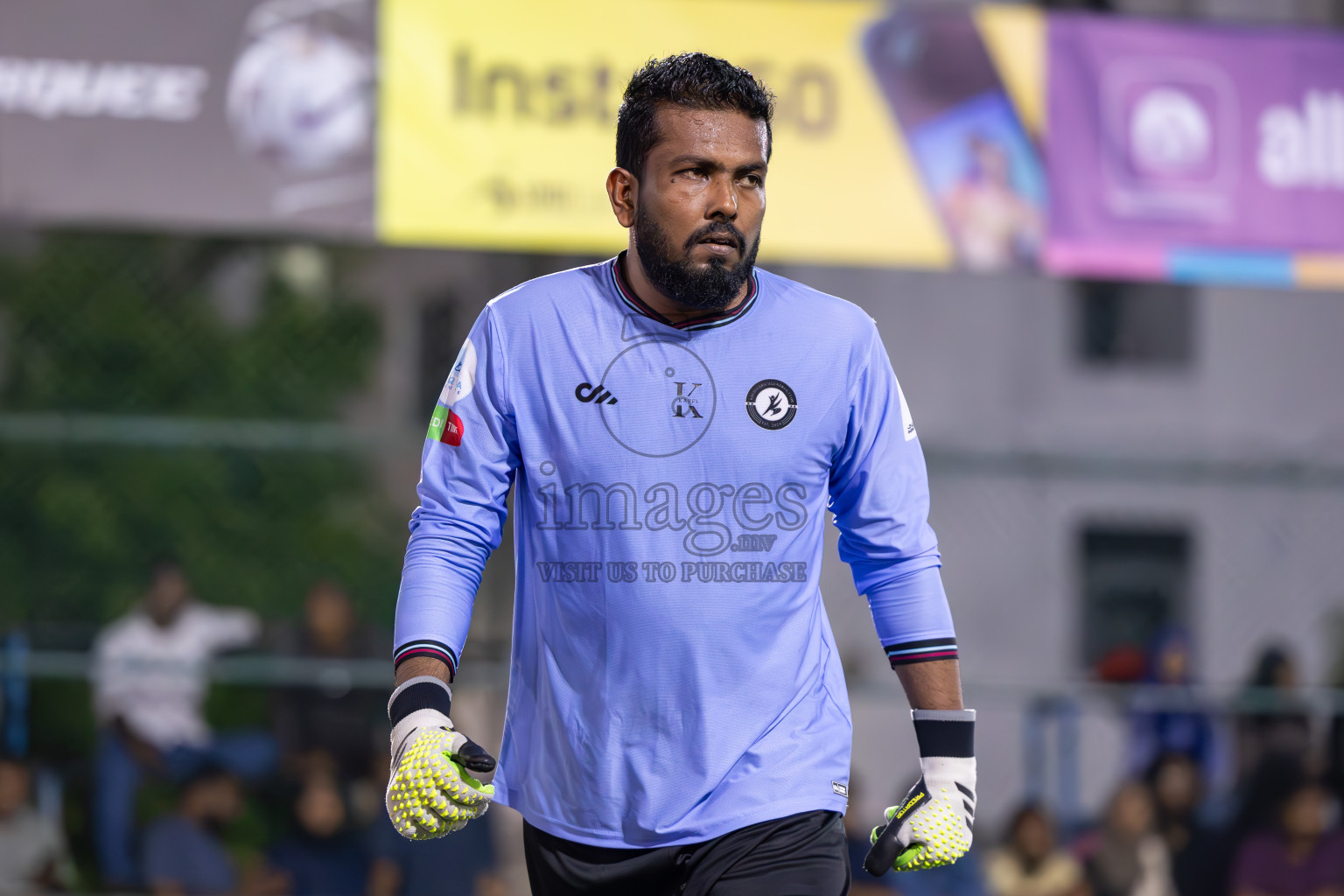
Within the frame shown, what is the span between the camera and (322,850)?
714 cm

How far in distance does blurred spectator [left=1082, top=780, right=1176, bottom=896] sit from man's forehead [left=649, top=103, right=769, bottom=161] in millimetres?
5578

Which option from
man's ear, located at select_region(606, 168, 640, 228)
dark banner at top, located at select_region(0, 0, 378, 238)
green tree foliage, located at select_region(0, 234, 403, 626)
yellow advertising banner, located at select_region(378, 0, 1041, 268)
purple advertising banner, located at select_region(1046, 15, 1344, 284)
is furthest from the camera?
green tree foliage, located at select_region(0, 234, 403, 626)

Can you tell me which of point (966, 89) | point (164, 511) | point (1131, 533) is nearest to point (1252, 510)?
point (1131, 533)

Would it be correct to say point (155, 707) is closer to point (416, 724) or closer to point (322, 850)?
point (322, 850)

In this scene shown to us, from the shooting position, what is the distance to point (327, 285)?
11195 millimetres

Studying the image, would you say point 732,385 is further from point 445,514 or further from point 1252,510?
point 1252,510

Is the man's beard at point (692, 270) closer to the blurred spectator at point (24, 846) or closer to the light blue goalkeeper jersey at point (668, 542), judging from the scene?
Result: the light blue goalkeeper jersey at point (668, 542)

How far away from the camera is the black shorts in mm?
2631

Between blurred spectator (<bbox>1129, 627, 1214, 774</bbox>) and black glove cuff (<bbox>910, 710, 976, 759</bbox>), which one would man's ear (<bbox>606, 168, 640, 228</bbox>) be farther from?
blurred spectator (<bbox>1129, 627, 1214, 774</bbox>)

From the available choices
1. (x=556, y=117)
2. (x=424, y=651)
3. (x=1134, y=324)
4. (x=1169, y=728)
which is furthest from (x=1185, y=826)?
(x=1134, y=324)

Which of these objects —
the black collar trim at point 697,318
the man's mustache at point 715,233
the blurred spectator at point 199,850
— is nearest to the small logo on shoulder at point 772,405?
the black collar trim at point 697,318

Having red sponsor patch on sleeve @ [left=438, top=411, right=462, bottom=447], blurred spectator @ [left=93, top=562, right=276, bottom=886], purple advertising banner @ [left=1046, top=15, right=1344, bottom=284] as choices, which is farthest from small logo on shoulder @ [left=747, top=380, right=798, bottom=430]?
blurred spectator @ [left=93, top=562, right=276, bottom=886]

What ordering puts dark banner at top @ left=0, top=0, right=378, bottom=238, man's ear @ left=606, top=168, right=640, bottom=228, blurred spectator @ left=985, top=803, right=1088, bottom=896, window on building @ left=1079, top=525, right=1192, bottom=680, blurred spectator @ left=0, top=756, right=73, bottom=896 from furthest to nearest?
1. window on building @ left=1079, top=525, right=1192, bottom=680
2. blurred spectator @ left=985, top=803, right=1088, bottom=896
3. blurred spectator @ left=0, top=756, right=73, bottom=896
4. dark banner at top @ left=0, top=0, right=378, bottom=238
5. man's ear @ left=606, top=168, right=640, bottom=228

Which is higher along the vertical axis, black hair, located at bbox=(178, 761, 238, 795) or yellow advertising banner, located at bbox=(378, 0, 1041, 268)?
yellow advertising banner, located at bbox=(378, 0, 1041, 268)
